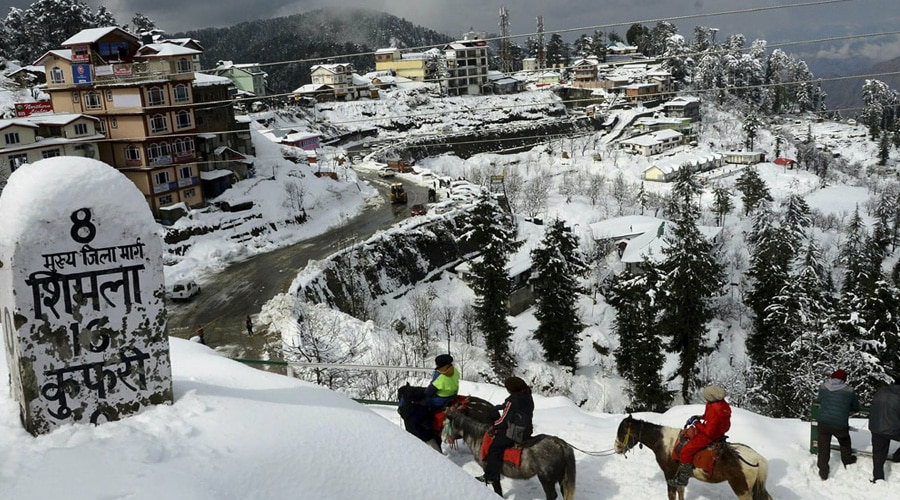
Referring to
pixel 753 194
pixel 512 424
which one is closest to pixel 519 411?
pixel 512 424

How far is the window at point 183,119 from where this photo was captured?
34.3m

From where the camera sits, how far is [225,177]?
3784 centimetres

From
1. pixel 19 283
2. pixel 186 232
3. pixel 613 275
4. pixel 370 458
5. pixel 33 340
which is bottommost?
pixel 613 275

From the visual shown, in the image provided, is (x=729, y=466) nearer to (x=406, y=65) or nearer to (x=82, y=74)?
(x=82, y=74)

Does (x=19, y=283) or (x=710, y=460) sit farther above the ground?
(x=19, y=283)

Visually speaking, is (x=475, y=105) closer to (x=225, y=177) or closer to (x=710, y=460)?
(x=225, y=177)

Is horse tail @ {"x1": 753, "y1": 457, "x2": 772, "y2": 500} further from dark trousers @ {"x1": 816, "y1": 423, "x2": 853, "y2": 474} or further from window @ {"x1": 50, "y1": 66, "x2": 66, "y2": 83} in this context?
window @ {"x1": 50, "y1": 66, "x2": 66, "y2": 83}

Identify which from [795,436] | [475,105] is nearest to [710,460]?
[795,436]

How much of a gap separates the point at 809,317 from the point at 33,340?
103ft

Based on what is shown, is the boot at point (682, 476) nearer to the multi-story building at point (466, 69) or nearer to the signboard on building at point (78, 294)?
the signboard on building at point (78, 294)

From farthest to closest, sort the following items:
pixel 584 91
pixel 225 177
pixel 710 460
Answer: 1. pixel 584 91
2. pixel 225 177
3. pixel 710 460

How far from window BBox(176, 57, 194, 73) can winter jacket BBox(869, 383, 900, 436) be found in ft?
119

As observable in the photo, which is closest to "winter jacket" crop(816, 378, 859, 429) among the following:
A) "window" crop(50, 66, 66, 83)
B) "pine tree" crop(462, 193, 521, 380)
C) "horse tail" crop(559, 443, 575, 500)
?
"horse tail" crop(559, 443, 575, 500)

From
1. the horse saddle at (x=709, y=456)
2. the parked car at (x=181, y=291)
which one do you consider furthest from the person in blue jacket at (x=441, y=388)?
the parked car at (x=181, y=291)
